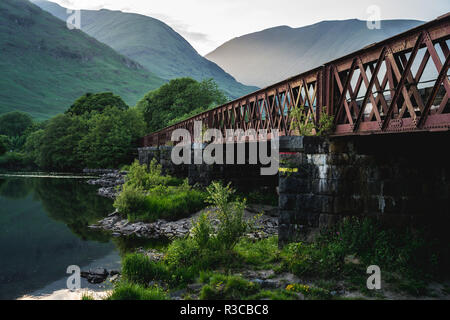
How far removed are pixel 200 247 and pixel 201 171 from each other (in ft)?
40.6

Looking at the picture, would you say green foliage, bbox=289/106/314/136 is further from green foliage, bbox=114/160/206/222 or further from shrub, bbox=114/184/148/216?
shrub, bbox=114/184/148/216

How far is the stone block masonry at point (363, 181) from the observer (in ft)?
28.7

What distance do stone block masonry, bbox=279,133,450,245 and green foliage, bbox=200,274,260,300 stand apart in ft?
8.98

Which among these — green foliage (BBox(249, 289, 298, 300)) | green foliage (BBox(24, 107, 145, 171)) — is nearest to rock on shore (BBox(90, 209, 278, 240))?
green foliage (BBox(249, 289, 298, 300))

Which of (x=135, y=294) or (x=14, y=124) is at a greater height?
(x=14, y=124)

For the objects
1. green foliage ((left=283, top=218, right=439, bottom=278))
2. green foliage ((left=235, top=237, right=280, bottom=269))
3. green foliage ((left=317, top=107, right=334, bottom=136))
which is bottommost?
green foliage ((left=235, top=237, right=280, bottom=269))

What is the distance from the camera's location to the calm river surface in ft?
37.4

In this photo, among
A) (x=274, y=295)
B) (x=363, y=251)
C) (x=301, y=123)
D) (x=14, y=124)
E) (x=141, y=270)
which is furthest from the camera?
(x=14, y=124)

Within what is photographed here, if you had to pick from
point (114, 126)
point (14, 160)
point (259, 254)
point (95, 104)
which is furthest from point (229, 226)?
point (14, 160)

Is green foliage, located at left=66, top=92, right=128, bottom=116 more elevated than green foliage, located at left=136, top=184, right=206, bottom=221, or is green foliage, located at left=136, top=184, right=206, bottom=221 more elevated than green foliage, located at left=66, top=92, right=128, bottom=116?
green foliage, located at left=66, top=92, right=128, bottom=116

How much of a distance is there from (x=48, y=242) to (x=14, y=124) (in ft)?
333

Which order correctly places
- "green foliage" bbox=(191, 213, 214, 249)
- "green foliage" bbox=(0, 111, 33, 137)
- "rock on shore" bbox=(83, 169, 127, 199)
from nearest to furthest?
"green foliage" bbox=(191, 213, 214, 249) < "rock on shore" bbox=(83, 169, 127, 199) < "green foliage" bbox=(0, 111, 33, 137)

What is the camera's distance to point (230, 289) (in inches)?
305

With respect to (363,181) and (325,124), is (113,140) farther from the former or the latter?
(363,181)
